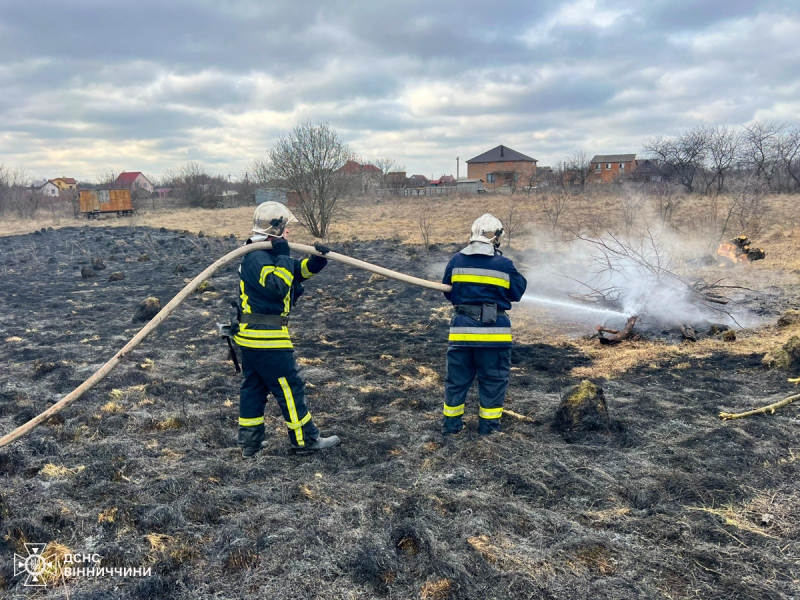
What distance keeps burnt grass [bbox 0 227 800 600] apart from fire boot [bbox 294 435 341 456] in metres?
0.10

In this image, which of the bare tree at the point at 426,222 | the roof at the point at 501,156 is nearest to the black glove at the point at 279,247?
the bare tree at the point at 426,222

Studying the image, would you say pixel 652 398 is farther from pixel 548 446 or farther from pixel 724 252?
pixel 724 252

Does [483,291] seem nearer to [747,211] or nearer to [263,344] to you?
[263,344]

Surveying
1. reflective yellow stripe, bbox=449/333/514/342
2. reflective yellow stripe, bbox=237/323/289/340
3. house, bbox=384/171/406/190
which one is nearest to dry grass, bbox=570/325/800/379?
reflective yellow stripe, bbox=449/333/514/342

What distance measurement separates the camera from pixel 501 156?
6081cm

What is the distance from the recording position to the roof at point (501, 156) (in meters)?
60.1

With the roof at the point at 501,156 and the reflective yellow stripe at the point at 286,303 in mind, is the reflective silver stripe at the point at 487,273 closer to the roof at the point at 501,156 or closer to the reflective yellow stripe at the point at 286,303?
the reflective yellow stripe at the point at 286,303

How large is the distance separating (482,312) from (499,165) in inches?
2330

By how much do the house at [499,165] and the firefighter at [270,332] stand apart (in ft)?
176

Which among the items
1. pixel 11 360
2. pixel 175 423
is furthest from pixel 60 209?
pixel 175 423

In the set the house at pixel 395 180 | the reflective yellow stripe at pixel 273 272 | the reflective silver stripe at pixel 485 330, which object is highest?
the house at pixel 395 180

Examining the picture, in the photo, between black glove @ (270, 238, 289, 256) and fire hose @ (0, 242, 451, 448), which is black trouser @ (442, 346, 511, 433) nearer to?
fire hose @ (0, 242, 451, 448)

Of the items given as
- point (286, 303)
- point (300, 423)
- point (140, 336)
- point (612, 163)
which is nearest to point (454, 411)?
point (300, 423)

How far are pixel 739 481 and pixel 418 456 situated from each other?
2.20m
